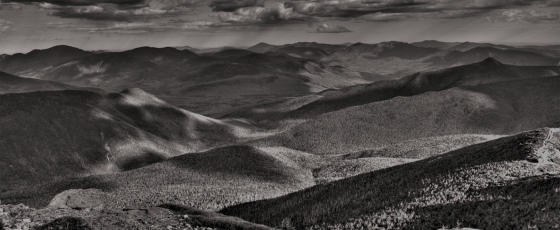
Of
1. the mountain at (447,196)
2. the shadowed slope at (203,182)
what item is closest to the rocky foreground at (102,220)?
the mountain at (447,196)

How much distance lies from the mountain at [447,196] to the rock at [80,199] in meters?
25.7

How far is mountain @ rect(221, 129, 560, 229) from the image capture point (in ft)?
158

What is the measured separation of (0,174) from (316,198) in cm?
13059

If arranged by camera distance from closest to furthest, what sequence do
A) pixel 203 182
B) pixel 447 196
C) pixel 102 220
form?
pixel 102 220
pixel 447 196
pixel 203 182

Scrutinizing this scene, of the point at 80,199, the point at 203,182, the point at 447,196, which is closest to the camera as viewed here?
the point at 447,196

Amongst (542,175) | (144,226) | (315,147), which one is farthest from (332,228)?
(315,147)

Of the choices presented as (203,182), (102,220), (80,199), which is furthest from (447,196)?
(203,182)

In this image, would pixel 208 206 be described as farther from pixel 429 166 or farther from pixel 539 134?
pixel 539 134

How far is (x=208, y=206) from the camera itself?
86.8 m

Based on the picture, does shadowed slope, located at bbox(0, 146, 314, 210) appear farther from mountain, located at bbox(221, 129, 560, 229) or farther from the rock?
mountain, located at bbox(221, 129, 560, 229)

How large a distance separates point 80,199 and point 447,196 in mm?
63582

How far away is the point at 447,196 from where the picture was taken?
59.3 metres

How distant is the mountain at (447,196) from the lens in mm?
48094

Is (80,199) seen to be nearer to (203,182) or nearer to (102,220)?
(203,182)
